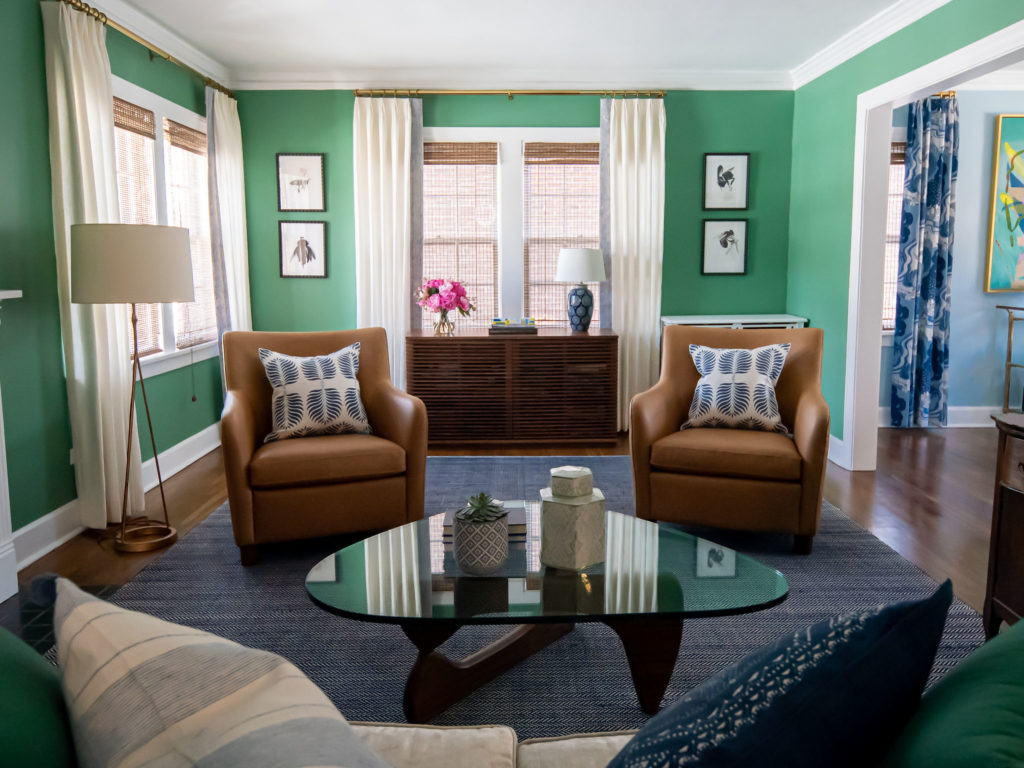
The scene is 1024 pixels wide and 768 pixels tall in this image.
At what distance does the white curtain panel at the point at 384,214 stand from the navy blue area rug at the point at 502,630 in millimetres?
2321

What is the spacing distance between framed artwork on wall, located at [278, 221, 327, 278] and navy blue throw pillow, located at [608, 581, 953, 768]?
5408 millimetres

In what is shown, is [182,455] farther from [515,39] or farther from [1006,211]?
[1006,211]

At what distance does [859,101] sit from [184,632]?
4840 mm

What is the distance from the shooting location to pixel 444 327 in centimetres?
547

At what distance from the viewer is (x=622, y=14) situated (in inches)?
169

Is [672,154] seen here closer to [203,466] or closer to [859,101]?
[859,101]

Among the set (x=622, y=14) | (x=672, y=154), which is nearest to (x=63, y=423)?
(x=622, y=14)

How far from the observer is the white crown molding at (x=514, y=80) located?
5574 mm

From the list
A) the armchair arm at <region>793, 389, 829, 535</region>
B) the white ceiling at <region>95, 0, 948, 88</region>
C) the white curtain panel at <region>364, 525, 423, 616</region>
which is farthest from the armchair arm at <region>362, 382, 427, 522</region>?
the white ceiling at <region>95, 0, 948, 88</region>

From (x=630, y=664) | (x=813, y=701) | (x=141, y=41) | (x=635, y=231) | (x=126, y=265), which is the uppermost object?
(x=141, y=41)

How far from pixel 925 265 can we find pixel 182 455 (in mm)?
5181

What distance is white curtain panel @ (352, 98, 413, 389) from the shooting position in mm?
5578

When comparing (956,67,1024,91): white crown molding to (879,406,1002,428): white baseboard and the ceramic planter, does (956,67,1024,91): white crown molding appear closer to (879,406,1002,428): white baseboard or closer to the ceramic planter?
(879,406,1002,428): white baseboard

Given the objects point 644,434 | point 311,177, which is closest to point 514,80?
point 311,177
